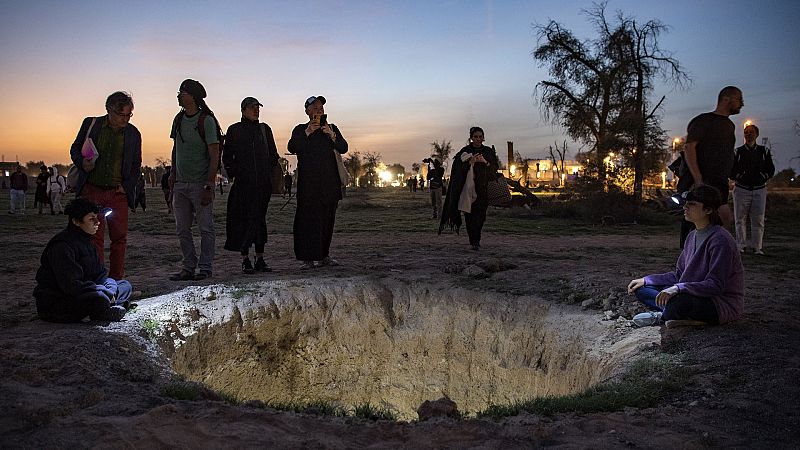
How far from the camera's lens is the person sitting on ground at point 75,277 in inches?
159

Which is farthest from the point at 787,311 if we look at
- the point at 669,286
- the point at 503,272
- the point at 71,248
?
the point at 71,248

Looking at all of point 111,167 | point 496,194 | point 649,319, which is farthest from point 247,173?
point 649,319

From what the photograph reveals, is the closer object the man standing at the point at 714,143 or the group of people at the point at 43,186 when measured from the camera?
the man standing at the point at 714,143

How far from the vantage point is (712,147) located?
16.8ft

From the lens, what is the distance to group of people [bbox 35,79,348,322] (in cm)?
416

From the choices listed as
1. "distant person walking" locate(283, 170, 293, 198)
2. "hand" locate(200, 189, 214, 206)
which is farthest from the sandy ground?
"distant person walking" locate(283, 170, 293, 198)

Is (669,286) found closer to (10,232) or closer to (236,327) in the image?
(236,327)

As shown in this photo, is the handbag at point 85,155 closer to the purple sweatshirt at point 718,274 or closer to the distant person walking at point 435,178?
the purple sweatshirt at point 718,274

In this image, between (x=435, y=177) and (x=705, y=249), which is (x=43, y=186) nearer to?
(x=435, y=177)

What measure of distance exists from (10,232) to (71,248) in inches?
377

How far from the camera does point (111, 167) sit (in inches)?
201

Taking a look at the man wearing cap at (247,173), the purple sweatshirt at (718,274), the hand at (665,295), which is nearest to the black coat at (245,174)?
the man wearing cap at (247,173)

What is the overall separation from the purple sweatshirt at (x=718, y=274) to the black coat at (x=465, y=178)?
4.60m

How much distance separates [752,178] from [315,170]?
253 inches
